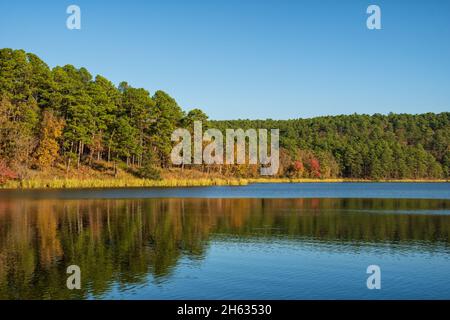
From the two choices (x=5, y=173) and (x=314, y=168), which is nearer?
(x=5, y=173)

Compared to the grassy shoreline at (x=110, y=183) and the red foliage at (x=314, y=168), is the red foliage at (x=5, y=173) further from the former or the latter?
the red foliage at (x=314, y=168)

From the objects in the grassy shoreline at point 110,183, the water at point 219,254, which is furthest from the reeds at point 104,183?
the water at point 219,254

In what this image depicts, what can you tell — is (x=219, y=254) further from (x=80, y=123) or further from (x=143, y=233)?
(x=80, y=123)

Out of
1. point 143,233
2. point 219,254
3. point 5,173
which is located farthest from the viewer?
point 5,173

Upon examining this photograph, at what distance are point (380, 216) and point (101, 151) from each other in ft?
229

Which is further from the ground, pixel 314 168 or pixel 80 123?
pixel 80 123

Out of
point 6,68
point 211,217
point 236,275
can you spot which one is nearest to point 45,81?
point 6,68

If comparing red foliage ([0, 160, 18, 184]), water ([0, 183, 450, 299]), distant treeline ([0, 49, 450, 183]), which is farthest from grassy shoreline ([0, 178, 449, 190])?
water ([0, 183, 450, 299])

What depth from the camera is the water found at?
1723cm

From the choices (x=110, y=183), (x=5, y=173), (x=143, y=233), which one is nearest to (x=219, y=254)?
(x=143, y=233)

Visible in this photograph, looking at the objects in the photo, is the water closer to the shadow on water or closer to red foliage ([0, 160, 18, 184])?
the shadow on water

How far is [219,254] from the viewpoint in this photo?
24.2m

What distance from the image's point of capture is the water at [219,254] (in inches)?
679
